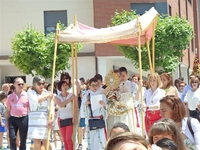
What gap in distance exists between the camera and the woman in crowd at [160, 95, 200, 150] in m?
5.54

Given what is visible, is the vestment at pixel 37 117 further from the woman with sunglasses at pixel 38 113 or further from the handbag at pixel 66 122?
the handbag at pixel 66 122

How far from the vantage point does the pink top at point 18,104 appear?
38.2 feet

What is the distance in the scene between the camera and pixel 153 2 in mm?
31969

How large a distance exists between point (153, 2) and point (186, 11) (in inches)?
437

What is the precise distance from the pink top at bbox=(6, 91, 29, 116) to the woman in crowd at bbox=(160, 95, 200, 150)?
6.32 metres

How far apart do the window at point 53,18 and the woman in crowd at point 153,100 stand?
22.0m

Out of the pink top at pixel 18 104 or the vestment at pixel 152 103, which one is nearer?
the vestment at pixel 152 103

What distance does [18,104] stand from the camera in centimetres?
1171

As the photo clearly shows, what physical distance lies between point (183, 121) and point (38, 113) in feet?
17.8

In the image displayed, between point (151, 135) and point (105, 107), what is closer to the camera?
point (151, 135)

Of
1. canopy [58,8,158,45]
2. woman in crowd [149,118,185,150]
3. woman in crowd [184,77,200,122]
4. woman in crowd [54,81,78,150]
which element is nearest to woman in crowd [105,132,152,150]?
woman in crowd [149,118,185,150]

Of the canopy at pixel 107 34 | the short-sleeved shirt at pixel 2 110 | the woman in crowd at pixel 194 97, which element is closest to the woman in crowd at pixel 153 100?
the canopy at pixel 107 34

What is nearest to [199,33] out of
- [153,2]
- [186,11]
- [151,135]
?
[186,11]

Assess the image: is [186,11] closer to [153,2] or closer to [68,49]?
[153,2]
